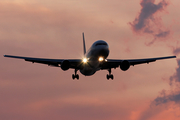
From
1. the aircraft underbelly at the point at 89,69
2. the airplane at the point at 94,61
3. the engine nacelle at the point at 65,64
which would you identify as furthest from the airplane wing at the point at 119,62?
the engine nacelle at the point at 65,64

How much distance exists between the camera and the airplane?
48.9 metres

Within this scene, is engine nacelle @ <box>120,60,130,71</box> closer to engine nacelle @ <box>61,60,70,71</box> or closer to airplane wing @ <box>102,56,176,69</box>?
airplane wing @ <box>102,56,176,69</box>

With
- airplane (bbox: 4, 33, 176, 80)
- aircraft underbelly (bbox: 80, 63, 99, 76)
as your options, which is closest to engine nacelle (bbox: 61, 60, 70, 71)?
airplane (bbox: 4, 33, 176, 80)

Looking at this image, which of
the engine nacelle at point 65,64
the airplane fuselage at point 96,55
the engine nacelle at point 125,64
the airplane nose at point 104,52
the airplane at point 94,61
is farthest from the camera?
the engine nacelle at point 125,64

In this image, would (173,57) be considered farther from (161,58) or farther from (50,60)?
(50,60)

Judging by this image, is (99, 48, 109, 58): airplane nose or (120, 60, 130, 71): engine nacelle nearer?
(99, 48, 109, 58): airplane nose

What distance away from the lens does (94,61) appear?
50.7 metres

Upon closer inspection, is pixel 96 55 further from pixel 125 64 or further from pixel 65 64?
pixel 125 64

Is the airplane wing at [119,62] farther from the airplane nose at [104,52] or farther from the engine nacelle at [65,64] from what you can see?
the engine nacelle at [65,64]

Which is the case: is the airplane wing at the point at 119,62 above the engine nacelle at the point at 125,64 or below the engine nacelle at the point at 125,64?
above

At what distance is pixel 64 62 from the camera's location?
49906 mm

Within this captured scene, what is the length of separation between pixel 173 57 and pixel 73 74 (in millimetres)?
20544


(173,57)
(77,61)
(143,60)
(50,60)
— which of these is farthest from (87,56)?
(173,57)

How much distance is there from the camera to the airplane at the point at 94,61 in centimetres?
4892
